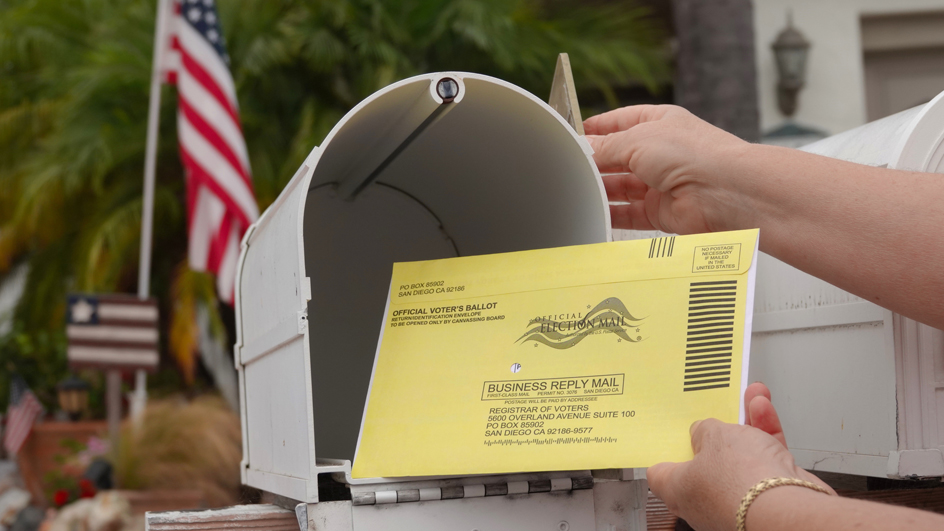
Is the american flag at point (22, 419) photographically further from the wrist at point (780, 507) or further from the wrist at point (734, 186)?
the wrist at point (780, 507)

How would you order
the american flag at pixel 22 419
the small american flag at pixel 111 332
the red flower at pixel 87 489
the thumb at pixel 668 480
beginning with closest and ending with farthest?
1. the thumb at pixel 668 480
2. the red flower at pixel 87 489
3. the small american flag at pixel 111 332
4. the american flag at pixel 22 419

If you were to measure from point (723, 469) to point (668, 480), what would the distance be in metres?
0.10

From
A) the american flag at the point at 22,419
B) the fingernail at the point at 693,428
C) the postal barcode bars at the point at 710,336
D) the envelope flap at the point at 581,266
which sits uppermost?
the envelope flap at the point at 581,266

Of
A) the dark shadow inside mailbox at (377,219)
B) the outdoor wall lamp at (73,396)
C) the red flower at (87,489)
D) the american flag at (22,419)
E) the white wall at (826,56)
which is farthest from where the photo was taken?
the outdoor wall lamp at (73,396)

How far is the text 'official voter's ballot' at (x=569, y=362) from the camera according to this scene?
39.7 inches

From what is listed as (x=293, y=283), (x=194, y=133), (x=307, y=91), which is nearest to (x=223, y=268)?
(x=194, y=133)

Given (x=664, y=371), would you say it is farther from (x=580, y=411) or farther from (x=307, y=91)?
(x=307, y=91)

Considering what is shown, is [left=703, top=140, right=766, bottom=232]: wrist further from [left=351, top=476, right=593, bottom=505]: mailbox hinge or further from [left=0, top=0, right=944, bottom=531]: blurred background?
[left=0, top=0, right=944, bottom=531]: blurred background

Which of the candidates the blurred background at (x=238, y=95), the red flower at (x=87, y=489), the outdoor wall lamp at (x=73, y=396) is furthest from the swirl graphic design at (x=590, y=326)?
the outdoor wall lamp at (x=73, y=396)

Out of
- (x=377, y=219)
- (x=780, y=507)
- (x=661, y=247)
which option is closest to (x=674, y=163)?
(x=661, y=247)

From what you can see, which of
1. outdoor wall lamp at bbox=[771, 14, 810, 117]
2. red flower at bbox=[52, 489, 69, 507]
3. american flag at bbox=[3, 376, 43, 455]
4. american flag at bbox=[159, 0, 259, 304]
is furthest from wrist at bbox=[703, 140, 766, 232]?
american flag at bbox=[3, 376, 43, 455]

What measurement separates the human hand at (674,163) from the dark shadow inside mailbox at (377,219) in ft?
0.39

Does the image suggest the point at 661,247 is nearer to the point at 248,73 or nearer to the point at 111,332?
the point at 111,332

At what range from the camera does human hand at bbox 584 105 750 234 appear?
1.25 m
